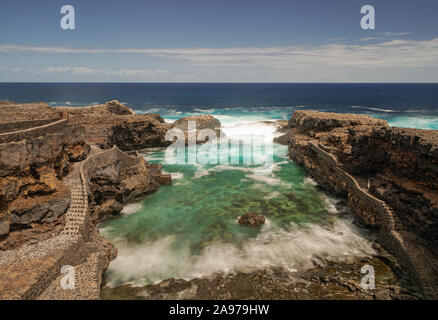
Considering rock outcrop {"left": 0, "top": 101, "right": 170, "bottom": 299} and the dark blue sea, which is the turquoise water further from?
the dark blue sea

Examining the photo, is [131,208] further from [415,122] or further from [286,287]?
[415,122]

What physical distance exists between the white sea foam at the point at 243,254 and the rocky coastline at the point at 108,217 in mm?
Answer: 704

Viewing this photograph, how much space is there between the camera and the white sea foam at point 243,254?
528 inches

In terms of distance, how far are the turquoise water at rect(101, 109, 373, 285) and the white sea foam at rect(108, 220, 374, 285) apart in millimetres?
51

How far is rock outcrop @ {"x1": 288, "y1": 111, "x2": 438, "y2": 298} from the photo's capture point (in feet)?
40.8

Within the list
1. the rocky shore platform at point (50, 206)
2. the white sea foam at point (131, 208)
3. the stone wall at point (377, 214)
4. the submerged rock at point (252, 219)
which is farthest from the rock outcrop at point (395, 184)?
the white sea foam at point (131, 208)

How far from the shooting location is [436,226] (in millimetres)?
12078

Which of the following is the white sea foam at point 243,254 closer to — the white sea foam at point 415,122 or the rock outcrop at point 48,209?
the rock outcrop at point 48,209

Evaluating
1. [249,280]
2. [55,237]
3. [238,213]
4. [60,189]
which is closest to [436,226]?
[249,280]

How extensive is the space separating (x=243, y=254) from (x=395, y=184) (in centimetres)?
988

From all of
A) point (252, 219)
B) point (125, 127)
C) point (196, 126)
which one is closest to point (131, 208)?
point (252, 219)

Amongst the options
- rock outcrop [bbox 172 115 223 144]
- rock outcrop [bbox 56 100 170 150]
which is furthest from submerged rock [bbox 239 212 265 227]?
rock outcrop [bbox 172 115 223 144]

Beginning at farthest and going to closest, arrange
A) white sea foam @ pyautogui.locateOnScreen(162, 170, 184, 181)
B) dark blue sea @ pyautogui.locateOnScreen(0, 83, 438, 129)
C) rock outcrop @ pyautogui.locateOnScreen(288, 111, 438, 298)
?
dark blue sea @ pyautogui.locateOnScreen(0, 83, 438, 129), white sea foam @ pyautogui.locateOnScreen(162, 170, 184, 181), rock outcrop @ pyautogui.locateOnScreen(288, 111, 438, 298)

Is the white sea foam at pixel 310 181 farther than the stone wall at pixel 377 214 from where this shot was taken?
Yes
